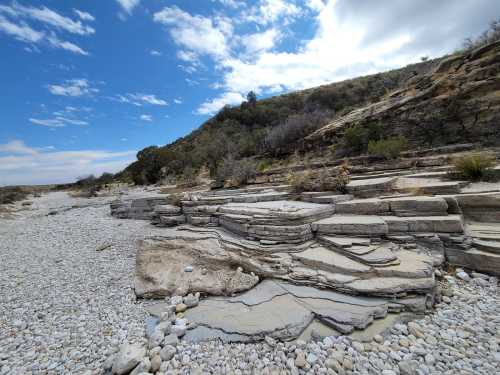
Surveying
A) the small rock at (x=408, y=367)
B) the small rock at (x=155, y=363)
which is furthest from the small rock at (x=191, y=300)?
the small rock at (x=408, y=367)

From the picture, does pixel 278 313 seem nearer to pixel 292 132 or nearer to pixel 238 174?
pixel 238 174

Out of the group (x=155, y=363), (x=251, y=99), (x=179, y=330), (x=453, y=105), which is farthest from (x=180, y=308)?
(x=251, y=99)

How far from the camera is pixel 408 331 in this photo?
235 centimetres

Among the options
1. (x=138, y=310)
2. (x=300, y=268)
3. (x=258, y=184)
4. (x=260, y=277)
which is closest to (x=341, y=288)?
(x=300, y=268)

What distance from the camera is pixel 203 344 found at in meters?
2.53

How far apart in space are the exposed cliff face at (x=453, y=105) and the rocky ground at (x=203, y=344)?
23.5ft

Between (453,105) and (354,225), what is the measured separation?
797 centimetres

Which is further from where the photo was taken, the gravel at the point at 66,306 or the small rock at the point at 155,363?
the gravel at the point at 66,306

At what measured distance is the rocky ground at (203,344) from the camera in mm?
2051

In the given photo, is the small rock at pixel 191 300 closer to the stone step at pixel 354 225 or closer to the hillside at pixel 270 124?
the stone step at pixel 354 225

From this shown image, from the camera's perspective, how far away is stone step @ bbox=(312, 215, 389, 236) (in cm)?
368

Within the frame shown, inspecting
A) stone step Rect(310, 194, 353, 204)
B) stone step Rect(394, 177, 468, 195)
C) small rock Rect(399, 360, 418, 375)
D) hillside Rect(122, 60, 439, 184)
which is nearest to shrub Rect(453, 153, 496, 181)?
stone step Rect(394, 177, 468, 195)

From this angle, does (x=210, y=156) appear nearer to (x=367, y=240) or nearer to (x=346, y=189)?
(x=346, y=189)

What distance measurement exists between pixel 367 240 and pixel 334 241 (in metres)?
0.52
